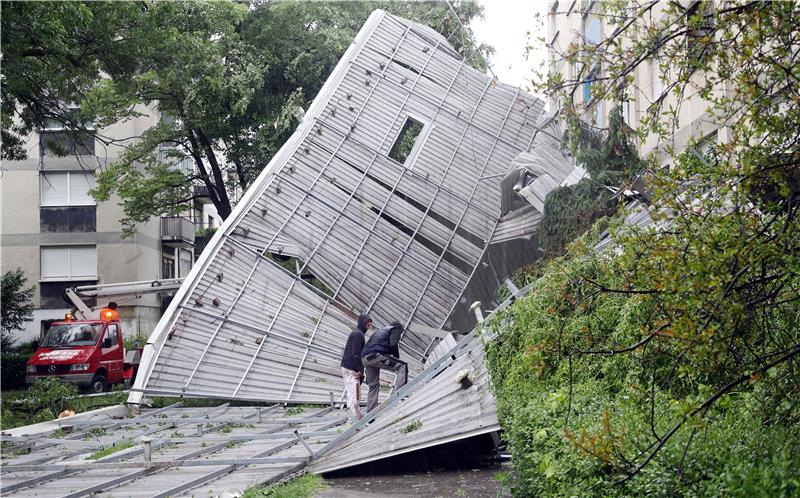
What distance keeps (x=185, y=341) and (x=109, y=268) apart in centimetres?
2303

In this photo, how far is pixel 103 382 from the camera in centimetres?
2683

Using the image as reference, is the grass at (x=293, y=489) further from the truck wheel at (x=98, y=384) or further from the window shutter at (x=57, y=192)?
the window shutter at (x=57, y=192)

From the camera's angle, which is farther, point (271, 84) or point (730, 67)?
point (271, 84)

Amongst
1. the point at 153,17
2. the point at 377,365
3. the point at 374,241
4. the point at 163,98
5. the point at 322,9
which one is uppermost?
the point at 322,9

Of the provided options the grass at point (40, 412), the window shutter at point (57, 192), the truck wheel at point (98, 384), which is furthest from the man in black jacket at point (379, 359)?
the window shutter at point (57, 192)

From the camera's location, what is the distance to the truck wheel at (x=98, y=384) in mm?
Result: 26344

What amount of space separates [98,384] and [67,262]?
588 inches

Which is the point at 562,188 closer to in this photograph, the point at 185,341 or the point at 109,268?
the point at 185,341

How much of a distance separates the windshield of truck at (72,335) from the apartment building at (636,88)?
51.4 ft

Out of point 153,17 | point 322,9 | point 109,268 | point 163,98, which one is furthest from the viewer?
point 109,268

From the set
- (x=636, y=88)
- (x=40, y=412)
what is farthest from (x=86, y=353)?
(x=636, y=88)

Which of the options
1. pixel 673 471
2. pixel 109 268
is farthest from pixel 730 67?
pixel 109 268

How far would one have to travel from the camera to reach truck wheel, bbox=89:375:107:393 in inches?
1037

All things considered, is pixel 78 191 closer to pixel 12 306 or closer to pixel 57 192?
pixel 57 192
